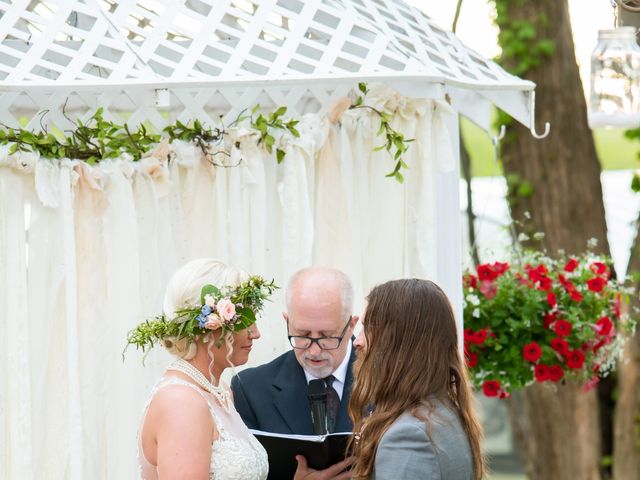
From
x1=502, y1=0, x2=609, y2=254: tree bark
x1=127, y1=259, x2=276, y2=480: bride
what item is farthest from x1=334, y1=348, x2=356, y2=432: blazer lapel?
x1=502, y1=0, x2=609, y2=254: tree bark

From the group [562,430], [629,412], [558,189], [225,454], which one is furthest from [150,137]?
[629,412]

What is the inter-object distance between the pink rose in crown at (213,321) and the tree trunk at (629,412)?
4.56 meters

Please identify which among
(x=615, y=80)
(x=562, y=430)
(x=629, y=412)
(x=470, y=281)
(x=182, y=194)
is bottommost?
(x=562, y=430)

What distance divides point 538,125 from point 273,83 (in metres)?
4.00

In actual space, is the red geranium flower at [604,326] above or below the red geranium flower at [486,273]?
below

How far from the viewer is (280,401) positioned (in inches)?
155

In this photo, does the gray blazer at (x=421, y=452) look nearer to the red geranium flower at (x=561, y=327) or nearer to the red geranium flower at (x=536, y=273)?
the red geranium flower at (x=561, y=327)

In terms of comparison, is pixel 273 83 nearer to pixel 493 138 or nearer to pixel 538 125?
pixel 493 138

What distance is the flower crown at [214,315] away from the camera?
3215 millimetres

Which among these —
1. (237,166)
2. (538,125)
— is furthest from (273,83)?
(538,125)

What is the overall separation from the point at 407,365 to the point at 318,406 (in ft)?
3.50

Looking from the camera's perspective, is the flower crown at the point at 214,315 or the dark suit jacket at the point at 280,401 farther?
the dark suit jacket at the point at 280,401

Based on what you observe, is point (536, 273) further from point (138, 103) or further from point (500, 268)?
point (138, 103)

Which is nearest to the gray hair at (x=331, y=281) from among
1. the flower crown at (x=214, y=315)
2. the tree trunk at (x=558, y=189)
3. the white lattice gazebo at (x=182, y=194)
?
the white lattice gazebo at (x=182, y=194)
